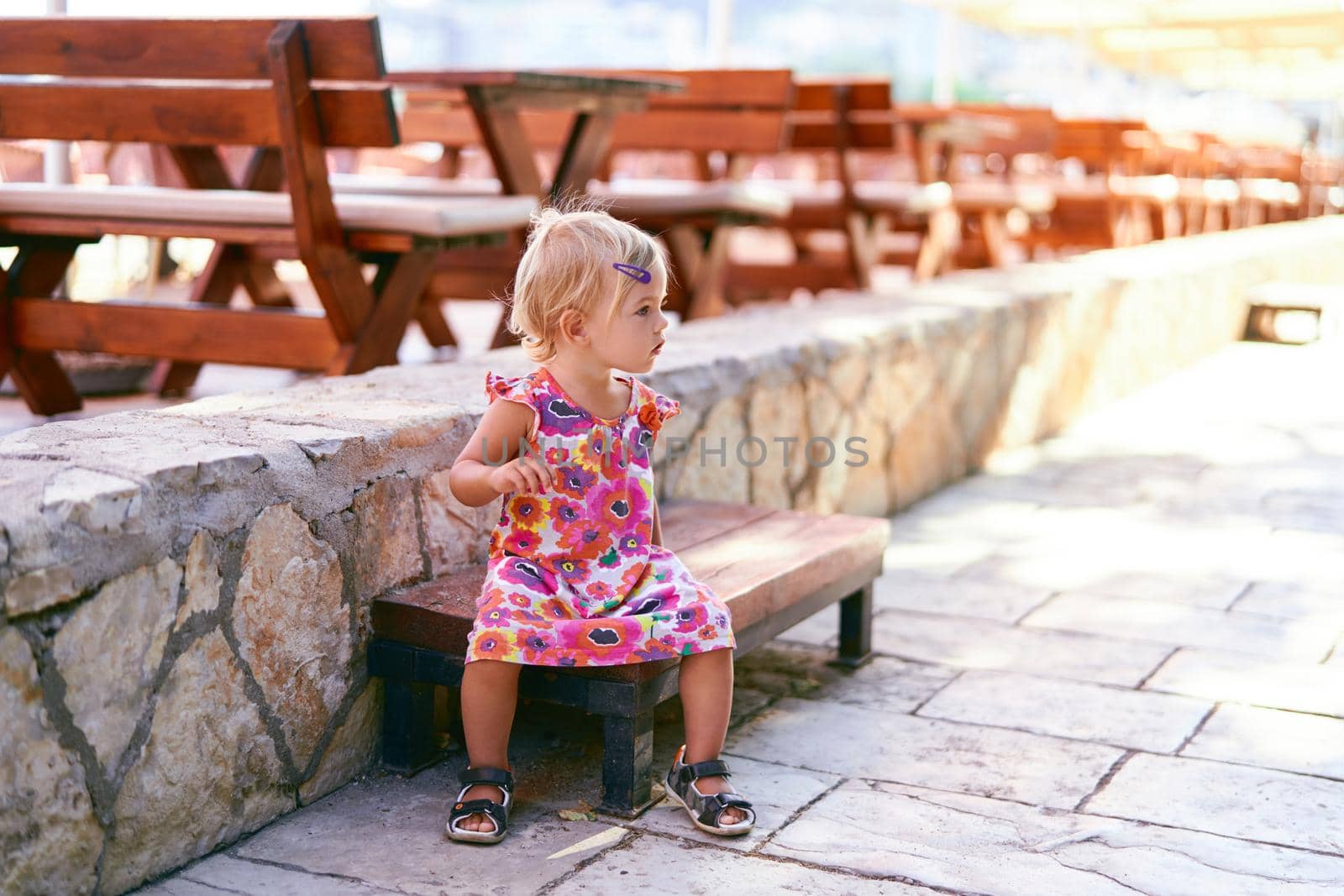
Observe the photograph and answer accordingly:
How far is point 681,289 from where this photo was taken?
483cm

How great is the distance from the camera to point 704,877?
6.28 ft

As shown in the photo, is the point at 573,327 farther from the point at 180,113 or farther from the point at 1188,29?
the point at 1188,29

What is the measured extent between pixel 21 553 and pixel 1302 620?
261 centimetres

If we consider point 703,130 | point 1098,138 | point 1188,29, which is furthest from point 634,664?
point 1188,29

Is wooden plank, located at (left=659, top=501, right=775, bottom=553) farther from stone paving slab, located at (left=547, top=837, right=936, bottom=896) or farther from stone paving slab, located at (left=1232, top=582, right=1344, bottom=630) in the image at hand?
stone paving slab, located at (left=1232, top=582, right=1344, bottom=630)

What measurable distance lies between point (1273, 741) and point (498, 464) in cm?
138

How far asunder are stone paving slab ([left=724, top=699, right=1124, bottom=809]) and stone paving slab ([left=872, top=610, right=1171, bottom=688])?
365mm

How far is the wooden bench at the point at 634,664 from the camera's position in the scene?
2.08 m

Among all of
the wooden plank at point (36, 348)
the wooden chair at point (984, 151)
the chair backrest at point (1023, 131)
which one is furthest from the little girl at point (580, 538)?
the chair backrest at point (1023, 131)

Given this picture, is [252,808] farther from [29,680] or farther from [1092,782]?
[1092,782]

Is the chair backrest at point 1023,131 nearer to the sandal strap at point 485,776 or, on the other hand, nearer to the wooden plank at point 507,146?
the wooden plank at point 507,146

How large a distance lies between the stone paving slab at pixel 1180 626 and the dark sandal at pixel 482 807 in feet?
4.80

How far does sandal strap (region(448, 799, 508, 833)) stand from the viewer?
2.01 m

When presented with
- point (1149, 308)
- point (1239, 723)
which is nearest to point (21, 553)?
point (1239, 723)
